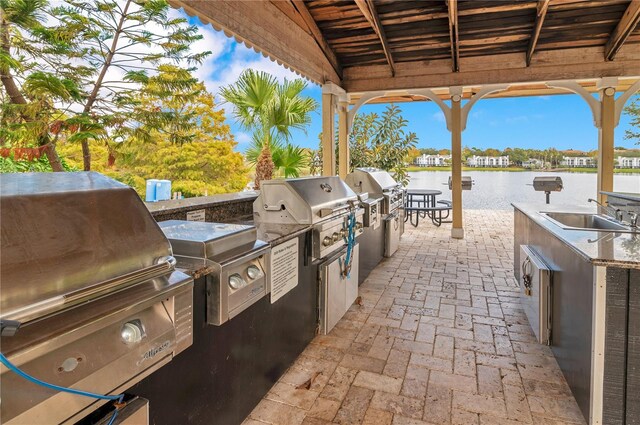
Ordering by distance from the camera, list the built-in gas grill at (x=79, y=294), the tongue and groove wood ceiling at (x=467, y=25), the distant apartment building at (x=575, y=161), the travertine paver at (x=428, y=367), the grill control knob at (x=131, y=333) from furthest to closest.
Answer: the distant apartment building at (x=575, y=161) < the tongue and groove wood ceiling at (x=467, y=25) < the travertine paver at (x=428, y=367) < the grill control knob at (x=131, y=333) < the built-in gas grill at (x=79, y=294)

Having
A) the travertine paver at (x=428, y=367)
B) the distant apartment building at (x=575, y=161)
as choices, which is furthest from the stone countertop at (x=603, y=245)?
the distant apartment building at (x=575, y=161)

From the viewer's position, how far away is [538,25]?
189 inches

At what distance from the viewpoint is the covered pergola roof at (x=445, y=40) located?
4.62 meters

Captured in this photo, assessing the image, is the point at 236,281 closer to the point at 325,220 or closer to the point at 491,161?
the point at 325,220

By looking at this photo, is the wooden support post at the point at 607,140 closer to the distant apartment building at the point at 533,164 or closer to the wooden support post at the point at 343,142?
the wooden support post at the point at 343,142

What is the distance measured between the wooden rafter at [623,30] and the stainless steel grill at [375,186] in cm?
359

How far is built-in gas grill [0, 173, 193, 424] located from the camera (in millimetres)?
764

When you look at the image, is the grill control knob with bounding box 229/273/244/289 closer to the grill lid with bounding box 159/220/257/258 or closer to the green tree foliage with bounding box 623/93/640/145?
the grill lid with bounding box 159/220/257/258

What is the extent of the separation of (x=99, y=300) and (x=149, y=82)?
9.62 metres

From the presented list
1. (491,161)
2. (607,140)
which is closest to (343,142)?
(607,140)

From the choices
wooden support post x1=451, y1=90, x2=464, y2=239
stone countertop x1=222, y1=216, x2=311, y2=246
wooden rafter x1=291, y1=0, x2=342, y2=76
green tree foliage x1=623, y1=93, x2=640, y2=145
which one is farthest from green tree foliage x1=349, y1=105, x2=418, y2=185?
stone countertop x1=222, y1=216, x2=311, y2=246

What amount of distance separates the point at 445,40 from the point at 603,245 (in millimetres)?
4798

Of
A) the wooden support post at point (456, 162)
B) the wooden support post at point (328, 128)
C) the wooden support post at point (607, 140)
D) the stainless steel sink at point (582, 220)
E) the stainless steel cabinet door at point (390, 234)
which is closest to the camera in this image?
the stainless steel sink at point (582, 220)

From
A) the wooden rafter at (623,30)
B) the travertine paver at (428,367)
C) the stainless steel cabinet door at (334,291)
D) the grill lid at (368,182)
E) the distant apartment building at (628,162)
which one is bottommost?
the travertine paver at (428,367)
